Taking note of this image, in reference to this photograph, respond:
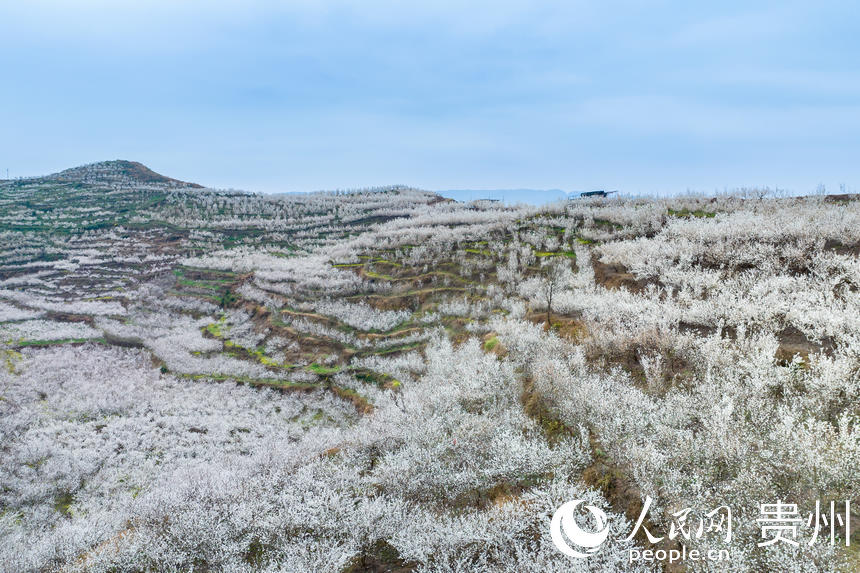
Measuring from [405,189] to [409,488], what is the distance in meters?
154

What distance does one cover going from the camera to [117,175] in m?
161

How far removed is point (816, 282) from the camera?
22938 mm

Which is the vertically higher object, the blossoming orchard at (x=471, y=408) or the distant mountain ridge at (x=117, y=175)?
the distant mountain ridge at (x=117, y=175)

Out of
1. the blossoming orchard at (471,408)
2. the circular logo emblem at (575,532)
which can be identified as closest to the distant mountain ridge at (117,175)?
the blossoming orchard at (471,408)

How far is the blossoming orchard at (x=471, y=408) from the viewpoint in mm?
10273

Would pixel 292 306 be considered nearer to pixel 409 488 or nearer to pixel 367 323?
pixel 367 323

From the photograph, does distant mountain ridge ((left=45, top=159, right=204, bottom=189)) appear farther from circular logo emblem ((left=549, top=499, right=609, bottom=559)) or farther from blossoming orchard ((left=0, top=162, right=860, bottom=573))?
circular logo emblem ((left=549, top=499, right=609, bottom=559))

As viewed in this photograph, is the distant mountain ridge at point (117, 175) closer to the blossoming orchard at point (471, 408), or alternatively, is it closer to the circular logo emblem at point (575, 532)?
the blossoming orchard at point (471, 408)

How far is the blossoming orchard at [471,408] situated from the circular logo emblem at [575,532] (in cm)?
6

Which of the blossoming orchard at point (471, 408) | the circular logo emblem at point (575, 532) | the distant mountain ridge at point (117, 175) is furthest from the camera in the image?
the distant mountain ridge at point (117, 175)

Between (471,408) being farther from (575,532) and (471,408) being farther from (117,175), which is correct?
(117,175)

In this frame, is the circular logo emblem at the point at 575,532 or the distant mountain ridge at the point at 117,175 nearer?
the circular logo emblem at the point at 575,532

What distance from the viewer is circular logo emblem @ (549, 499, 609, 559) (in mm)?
9844

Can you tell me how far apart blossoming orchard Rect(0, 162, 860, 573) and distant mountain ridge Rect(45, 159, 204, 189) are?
106527 millimetres
